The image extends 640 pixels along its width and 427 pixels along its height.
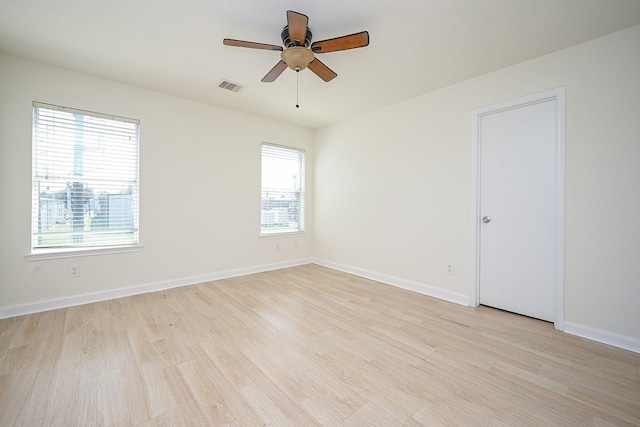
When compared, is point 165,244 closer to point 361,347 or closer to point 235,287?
point 235,287

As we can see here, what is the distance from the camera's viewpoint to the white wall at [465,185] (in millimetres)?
2162

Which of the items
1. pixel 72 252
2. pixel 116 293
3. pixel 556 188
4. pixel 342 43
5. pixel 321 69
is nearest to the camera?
pixel 342 43

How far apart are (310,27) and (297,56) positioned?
28 centimetres

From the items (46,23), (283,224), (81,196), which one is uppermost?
(46,23)

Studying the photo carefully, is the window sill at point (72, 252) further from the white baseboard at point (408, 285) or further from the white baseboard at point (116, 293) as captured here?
the white baseboard at point (408, 285)

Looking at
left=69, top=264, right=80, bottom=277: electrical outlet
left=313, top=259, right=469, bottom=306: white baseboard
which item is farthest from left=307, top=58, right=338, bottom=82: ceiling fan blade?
left=69, top=264, right=80, bottom=277: electrical outlet

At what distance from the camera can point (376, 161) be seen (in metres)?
4.05

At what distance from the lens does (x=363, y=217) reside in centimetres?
427

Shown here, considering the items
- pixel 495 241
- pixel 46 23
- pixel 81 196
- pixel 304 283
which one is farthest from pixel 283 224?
pixel 46 23

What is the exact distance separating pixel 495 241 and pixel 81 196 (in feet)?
15.7

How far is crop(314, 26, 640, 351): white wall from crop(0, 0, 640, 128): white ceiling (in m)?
0.27

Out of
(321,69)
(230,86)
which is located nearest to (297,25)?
(321,69)

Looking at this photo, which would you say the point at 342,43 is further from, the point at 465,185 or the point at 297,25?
the point at 465,185

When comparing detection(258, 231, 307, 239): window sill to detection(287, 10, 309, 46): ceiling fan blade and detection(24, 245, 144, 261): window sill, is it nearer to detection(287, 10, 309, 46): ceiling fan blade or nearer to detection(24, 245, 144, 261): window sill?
detection(24, 245, 144, 261): window sill
